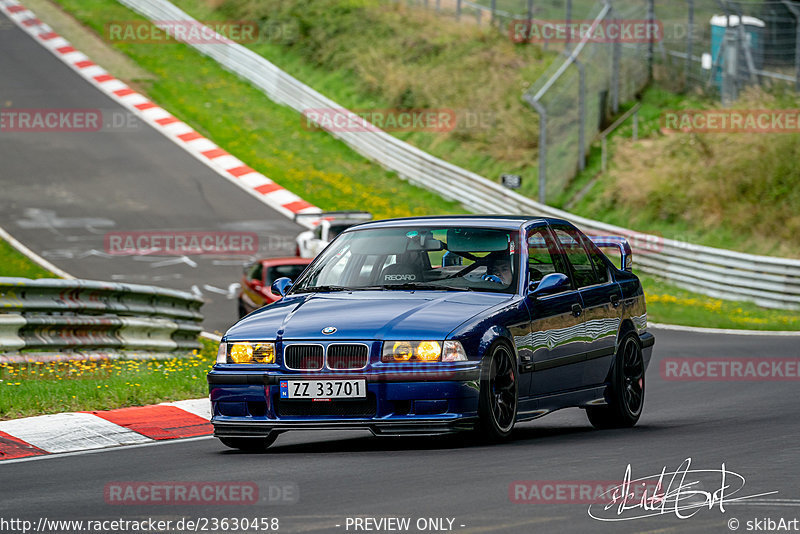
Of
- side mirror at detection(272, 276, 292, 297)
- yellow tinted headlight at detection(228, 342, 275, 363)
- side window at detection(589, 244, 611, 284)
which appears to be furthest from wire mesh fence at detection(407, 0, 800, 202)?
yellow tinted headlight at detection(228, 342, 275, 363)

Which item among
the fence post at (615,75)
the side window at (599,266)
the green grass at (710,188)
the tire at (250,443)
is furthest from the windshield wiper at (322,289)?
the fence post at (615,75)

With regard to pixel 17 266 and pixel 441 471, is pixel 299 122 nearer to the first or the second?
pixel 17 266

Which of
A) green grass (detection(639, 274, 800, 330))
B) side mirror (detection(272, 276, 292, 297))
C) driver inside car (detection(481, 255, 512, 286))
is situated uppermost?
driver inside car (detection(481, 255, 512, 286))

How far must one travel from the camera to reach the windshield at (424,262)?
31.7ft

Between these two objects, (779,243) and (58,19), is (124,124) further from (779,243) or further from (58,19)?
(779,243)

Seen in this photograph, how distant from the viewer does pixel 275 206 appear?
3406 centimetres

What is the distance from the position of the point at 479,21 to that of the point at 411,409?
36240 mm

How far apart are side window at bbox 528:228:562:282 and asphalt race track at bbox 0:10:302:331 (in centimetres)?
1304

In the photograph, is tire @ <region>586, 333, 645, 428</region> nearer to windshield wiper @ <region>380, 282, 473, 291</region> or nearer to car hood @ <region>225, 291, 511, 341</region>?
car hood @ <region>225, 291, 511, 341</region>

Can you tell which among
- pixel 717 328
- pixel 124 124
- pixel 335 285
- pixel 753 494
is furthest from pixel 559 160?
pixel 753 494

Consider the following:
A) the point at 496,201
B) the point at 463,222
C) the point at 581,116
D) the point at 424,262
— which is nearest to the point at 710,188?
the point at 581,116

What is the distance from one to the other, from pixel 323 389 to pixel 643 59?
93.6 feet

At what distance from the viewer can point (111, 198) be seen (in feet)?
110

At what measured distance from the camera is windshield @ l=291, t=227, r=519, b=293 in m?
9.65
